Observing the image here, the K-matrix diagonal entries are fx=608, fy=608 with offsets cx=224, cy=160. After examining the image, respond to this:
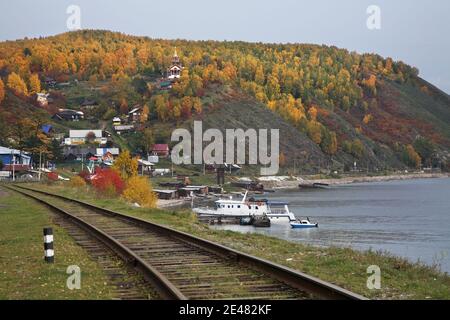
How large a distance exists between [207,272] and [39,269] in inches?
157

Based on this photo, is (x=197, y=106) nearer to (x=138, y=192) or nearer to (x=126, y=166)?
(x=126, y=166)

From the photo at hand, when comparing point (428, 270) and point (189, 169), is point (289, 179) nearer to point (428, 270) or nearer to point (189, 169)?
point (189, 169)

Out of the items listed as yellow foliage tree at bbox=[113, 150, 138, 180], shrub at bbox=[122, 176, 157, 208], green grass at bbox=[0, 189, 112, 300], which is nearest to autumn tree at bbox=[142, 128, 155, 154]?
yellow foliage tree at bbox=[113, 150, 138, 180]

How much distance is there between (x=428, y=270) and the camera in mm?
14602

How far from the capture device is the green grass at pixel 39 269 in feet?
36.2

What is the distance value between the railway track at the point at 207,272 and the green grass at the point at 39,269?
990mm

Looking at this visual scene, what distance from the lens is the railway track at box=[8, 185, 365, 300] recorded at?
10.4 meters

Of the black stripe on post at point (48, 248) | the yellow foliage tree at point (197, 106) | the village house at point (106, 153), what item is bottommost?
the black stripe on post at point (48, 248)

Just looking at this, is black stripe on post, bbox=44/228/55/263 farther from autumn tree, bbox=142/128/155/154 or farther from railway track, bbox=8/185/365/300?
autumn tree, bbox=142/128/155/154

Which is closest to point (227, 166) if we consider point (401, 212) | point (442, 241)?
point (401, 212)

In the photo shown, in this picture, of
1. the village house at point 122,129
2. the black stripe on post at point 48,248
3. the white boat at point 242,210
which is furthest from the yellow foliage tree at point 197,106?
the black stripe on post at point 48,248

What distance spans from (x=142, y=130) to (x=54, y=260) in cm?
17509

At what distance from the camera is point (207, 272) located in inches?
506

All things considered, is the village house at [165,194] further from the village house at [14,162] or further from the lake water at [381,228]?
the lake water at [381,228]
